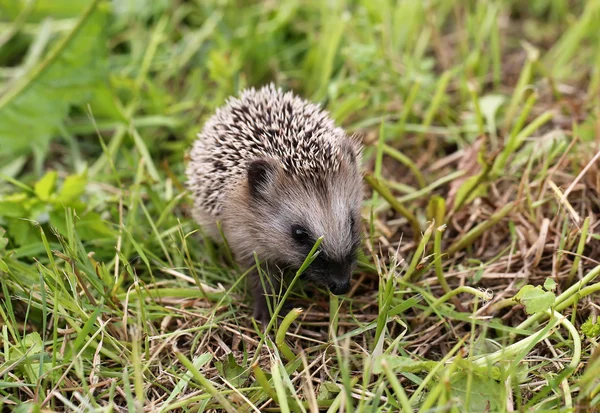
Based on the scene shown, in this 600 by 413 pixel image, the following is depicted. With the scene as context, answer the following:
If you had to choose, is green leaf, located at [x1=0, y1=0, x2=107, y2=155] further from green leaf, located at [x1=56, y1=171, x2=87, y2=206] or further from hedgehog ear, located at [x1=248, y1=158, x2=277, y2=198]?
hedgehog ear, located at [x1=248, y1=158, x2=277, y2=198]

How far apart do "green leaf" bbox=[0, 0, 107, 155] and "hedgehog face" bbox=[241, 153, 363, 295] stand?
253cm

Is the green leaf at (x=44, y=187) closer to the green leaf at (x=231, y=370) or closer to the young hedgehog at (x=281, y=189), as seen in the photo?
the young hedgehog at (x=281, y=189)

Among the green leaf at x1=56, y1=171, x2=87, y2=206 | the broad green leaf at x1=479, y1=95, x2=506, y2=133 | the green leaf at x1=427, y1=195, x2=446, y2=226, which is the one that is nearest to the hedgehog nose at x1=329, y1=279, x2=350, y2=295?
the green leaf at x1=427, y1=195, x2=446, y2=226

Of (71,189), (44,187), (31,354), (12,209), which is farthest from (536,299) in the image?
(12,209)

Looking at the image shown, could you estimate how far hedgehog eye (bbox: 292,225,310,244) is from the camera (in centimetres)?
394

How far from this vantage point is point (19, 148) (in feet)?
17.7

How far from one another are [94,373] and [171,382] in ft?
1.51

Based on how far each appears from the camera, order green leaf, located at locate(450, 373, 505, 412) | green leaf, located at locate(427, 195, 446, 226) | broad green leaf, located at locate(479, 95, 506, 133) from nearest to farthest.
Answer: green leaf, located at locate(450, 373, 505, 412) < green leaf, located at locate(427, 195, 446, 226) < broad green leaf, located at locate(479, 95, 506, 133)

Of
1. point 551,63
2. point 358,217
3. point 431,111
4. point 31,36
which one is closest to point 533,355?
point 358,217

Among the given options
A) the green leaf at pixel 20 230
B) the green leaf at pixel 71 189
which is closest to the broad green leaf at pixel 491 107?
the green leaf at pixel 71 189

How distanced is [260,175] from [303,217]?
44cm

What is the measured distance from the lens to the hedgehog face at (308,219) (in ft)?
12.5

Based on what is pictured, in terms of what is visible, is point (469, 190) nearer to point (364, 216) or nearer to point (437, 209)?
point (437, 209)

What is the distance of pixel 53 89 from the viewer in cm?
547
